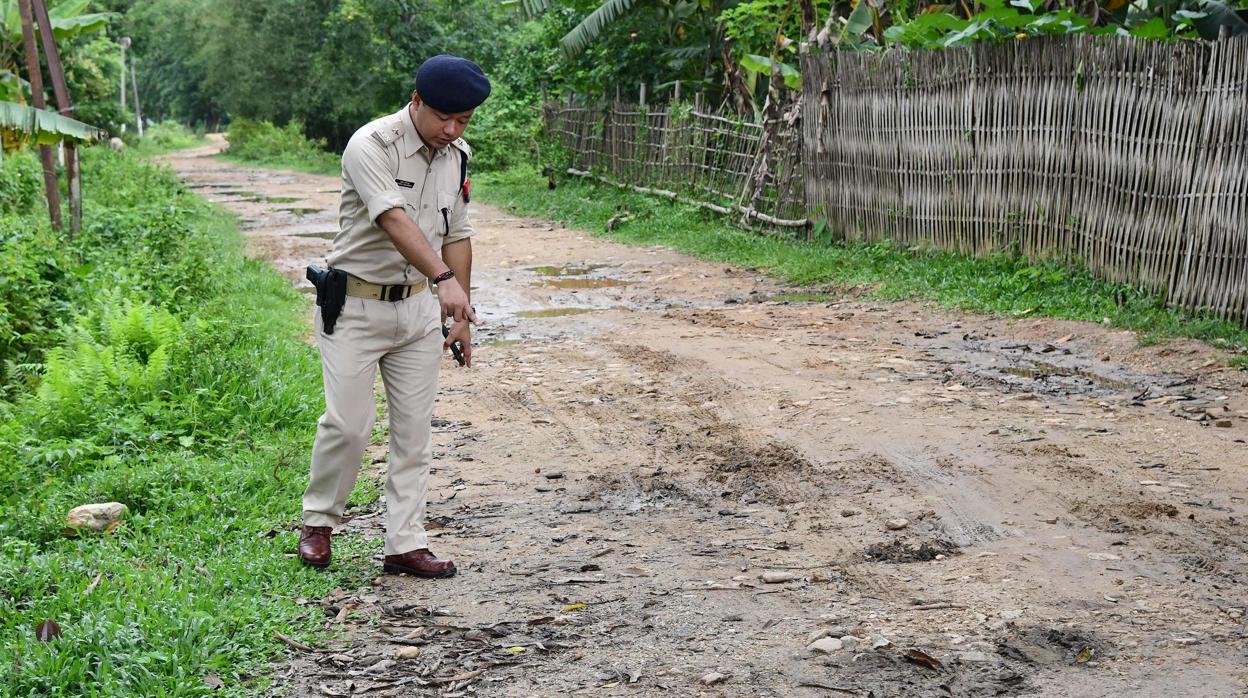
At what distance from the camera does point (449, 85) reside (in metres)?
4.36

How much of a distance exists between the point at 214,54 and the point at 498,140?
22752 mm

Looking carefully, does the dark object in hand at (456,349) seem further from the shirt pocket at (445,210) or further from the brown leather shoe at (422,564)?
the brown leather shoe at (422,564)

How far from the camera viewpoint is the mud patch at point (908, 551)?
4.64 meters

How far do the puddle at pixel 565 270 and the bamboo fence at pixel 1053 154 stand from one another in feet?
8.83

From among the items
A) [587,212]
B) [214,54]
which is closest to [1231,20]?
[587,212]

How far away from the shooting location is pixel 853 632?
12.9 feet

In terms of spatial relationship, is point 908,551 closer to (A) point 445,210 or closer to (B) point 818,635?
(B) point 818,635

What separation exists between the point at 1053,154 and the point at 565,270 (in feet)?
17.6

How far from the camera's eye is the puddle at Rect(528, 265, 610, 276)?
13479 millimetres

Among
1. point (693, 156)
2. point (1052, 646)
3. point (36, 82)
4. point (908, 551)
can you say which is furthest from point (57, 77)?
point (1052, 646)

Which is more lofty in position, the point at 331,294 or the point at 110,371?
the point at 331,294

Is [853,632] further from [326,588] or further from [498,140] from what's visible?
[498,140]

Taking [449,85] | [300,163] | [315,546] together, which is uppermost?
[449,85]

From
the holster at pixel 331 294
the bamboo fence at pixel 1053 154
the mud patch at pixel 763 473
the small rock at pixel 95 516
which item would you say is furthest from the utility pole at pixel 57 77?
the holster at pixel 331 294
